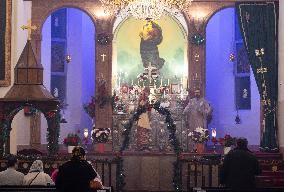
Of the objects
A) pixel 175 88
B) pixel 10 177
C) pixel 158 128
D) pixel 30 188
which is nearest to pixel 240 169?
pixel 30 188

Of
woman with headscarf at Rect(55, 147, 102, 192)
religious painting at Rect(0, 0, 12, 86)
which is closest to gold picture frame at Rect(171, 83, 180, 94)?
religious painting at Rect(0, 0, 12, 86)

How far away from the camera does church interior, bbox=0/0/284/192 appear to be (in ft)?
56.9

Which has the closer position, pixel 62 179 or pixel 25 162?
pixel 62 179

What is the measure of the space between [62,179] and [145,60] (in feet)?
56.8

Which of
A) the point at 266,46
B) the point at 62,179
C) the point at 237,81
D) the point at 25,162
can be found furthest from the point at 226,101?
the point at 62,179

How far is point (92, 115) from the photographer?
80.7 ft

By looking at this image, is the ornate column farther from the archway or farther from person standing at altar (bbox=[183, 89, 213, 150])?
the archway

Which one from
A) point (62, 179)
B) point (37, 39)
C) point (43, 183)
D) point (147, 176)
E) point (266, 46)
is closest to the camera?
point (62, 179)

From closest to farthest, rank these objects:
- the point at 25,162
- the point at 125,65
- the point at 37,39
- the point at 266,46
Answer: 1. the point at 25,162
2. the point at 266,46
3. the point at 37,39
4. the point at 125,65

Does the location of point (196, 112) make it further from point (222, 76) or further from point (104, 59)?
point (222, 76)

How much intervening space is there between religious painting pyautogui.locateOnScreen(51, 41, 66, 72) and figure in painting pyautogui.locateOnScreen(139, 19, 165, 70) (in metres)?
3.45

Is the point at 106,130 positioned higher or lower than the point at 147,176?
higher

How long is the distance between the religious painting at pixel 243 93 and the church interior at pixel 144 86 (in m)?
0.04

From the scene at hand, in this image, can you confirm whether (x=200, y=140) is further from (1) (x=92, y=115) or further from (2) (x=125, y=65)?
(2) (x=125, y=65)
